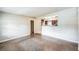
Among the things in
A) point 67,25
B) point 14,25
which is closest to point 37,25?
point 14,25

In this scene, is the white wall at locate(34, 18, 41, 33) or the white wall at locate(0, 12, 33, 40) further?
the white wall at locate(34, 18, 41, 33)

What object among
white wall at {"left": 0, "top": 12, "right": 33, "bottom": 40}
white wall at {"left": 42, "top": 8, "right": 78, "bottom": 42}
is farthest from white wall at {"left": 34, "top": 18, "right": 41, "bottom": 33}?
white wall at {"left": 42, "top": 8, "right": 78, "bottom": 42}

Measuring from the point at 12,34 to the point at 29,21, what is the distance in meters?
0.47

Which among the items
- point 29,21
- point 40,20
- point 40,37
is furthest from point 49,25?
point 29,21

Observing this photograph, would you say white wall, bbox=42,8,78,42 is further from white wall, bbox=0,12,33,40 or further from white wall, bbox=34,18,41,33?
white wall, bbox=0,12,33,40

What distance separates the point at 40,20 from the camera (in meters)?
1.77

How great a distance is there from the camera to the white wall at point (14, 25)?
164 cm

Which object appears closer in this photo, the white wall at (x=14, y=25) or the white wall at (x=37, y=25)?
the white wall at (x=14, y=25)

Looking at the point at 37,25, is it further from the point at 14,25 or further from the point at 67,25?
the point at 67,25

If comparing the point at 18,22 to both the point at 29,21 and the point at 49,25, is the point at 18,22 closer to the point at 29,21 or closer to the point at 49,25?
the point at 29,21

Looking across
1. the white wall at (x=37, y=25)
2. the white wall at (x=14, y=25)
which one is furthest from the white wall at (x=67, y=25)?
the white wall at (x=14, y=25)

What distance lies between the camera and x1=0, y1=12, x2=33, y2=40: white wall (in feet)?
5.39

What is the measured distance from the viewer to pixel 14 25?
1684mm

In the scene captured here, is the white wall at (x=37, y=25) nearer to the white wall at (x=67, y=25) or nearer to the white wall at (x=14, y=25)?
the white wall at (x=14, y=25)
